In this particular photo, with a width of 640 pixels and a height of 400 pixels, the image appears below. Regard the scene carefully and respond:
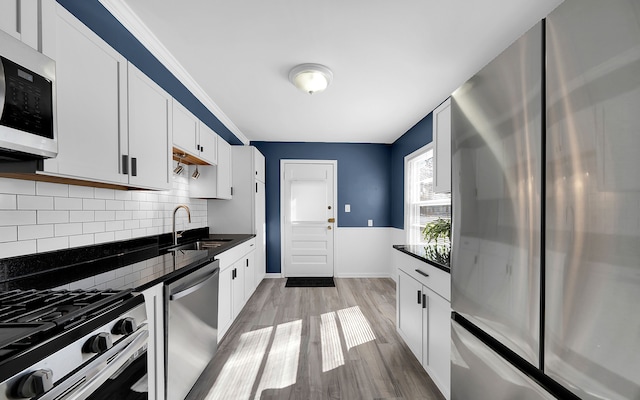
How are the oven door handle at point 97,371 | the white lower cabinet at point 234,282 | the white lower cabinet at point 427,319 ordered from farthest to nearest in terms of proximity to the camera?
the white lower cabinet at point 234,282 → the white lower cabinet at point 427,319 → the oven door handle at point 97,371

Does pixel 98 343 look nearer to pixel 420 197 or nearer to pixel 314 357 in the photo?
pixel 314 357

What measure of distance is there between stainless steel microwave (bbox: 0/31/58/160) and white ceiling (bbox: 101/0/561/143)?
87 centimetres

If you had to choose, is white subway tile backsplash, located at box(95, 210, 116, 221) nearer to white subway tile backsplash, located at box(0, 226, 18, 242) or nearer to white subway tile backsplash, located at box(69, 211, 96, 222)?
white subway tile backsplash, located at box(69, 211, 96, 222)

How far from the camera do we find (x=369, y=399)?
182 cm

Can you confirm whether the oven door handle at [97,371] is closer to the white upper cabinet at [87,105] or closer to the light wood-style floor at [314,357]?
the white upper cabinet at [87,105]

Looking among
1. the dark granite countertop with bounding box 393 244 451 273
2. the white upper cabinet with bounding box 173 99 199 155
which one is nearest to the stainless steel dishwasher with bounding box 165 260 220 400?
the white upper cabinet with bounding box 173 99 199 155

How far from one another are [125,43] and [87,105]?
71 cm

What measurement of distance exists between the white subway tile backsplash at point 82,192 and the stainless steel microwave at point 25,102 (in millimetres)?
572

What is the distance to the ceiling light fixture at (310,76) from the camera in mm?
2340

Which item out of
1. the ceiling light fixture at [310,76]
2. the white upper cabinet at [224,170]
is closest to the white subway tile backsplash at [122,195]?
the white upper cabinet at [224,170]

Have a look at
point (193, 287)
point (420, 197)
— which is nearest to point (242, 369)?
point (193, 287)

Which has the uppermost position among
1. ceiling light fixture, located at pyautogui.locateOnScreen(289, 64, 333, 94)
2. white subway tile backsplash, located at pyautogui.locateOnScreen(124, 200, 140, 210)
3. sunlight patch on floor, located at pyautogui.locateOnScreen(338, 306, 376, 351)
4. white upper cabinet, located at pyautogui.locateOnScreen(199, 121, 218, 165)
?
ceiling light fixture, located at pyautogui.locateOnScreen(289, 64, 333, 94)

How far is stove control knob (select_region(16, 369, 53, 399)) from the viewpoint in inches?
27.7

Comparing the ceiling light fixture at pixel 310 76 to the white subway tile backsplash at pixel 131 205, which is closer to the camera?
the white subway tile backsplash at pixel 131 205
